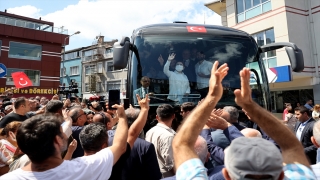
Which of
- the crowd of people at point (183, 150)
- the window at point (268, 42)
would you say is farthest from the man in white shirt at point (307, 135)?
the window at point (268, 42)

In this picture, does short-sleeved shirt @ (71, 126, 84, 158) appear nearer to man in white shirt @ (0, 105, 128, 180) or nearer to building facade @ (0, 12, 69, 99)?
man in white shirt @ (0, 105, 128, 180)

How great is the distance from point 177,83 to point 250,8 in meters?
14.3

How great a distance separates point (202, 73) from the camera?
4762 mm

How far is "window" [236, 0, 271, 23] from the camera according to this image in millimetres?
15711

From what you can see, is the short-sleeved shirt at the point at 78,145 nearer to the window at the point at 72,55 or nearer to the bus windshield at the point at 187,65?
the bus windshield at the point at 187,65

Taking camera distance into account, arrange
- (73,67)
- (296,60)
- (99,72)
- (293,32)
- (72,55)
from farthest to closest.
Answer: (72,55), (73,67), (99,72), (293,32), (296,60)

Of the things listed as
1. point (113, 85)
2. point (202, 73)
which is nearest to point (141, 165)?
point (202, 73)

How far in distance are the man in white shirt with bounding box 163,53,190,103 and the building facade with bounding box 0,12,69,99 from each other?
22266 millimetres

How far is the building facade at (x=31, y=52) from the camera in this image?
23.1 metres

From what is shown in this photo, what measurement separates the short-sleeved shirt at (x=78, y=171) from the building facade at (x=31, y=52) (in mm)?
24186

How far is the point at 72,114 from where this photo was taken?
12.6 ft

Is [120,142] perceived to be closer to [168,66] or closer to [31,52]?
[168,66]

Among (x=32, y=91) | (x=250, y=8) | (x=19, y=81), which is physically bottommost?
(x=19, y=81)

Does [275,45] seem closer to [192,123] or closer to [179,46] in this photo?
[179,46]
